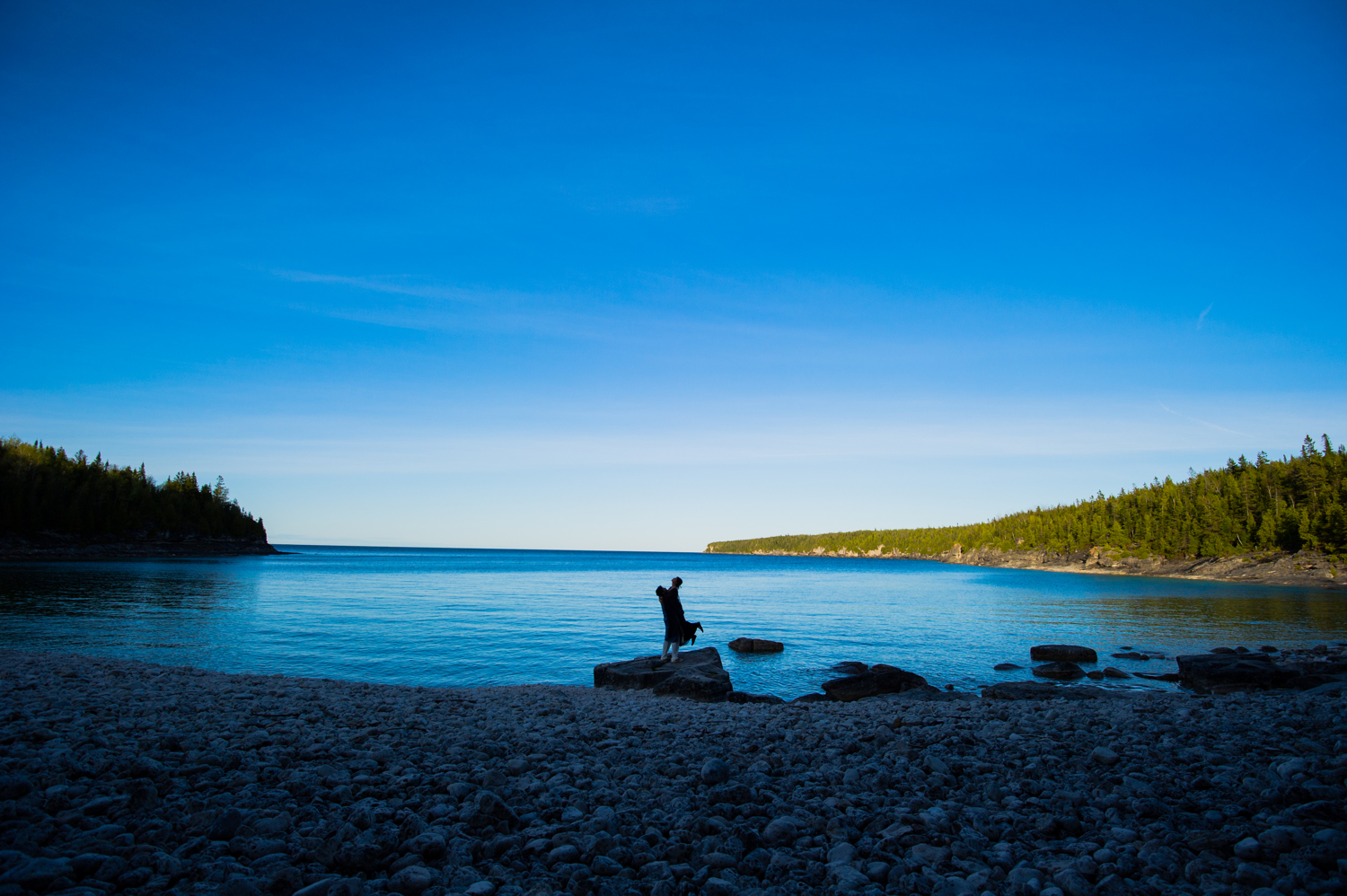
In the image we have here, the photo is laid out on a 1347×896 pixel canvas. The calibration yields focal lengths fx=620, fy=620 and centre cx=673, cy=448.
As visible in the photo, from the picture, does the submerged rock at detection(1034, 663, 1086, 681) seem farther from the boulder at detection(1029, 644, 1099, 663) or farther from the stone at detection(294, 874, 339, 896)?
the stone at detection(294, 874, 339, 896)

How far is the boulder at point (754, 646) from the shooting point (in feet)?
93.7

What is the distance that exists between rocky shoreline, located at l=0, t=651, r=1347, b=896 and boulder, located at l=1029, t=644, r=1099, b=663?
609 inches

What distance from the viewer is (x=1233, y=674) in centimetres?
A: 1881

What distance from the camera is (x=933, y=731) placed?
11.0 meters

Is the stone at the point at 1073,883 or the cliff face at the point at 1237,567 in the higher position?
the stone at the point at 1073,883

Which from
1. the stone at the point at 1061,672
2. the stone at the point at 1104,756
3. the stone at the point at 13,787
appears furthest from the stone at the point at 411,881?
the stone at the point at 1061,672

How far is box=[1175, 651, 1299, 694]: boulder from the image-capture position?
60.4 feet

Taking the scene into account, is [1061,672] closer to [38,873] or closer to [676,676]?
[676,676]

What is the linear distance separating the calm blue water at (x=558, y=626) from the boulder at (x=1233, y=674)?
5.79 metres

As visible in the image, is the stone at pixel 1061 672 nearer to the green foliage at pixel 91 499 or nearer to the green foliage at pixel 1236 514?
the green foliage at pixel 1236 514

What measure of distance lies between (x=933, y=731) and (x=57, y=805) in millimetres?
12186

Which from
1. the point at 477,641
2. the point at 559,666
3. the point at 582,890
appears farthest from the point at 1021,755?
the point at 477,641

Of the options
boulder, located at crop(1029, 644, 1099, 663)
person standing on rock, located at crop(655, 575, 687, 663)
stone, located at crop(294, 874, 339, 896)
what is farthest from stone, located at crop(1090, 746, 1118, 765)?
boulder, located at crop(1029, 644, 1099, 663)

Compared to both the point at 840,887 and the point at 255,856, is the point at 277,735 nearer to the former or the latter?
the point at 255,856
